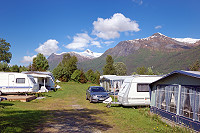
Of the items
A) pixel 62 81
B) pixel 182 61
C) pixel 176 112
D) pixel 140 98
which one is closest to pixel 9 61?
pixel 62 81

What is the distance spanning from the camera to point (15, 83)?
2188 cm

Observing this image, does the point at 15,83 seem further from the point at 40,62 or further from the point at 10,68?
the point at 10,68

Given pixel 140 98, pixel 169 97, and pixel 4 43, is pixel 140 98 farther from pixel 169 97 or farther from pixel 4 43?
pixel 4 43

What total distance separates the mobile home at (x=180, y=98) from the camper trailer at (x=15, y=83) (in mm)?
16257

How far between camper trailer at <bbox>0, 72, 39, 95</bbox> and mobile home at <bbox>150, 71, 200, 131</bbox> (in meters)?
16.3

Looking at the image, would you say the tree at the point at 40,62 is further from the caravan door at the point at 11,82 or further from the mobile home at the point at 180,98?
the mobile home at the point at 180,98

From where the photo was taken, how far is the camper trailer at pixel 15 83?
21.4 m

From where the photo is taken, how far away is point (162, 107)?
9.87 metres

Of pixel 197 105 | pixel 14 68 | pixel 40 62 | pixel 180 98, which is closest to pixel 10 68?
pixel 14 68

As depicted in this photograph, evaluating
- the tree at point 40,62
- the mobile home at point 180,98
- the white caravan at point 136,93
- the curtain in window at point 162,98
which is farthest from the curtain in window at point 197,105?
the tree at point 40,62

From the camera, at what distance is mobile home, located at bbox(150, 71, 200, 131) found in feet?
24.0

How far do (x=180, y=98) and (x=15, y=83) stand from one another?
62.3 ft

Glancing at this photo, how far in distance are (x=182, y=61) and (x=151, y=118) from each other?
5454 inches

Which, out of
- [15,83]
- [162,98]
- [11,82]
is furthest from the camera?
[15,83]
